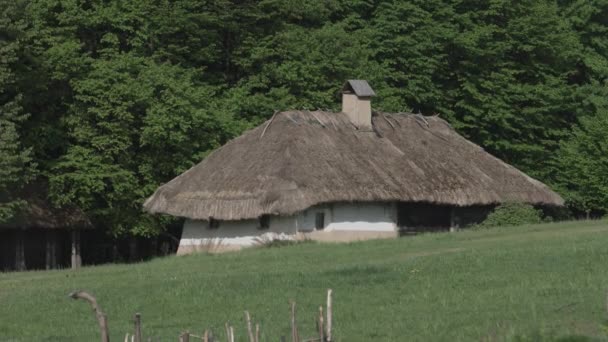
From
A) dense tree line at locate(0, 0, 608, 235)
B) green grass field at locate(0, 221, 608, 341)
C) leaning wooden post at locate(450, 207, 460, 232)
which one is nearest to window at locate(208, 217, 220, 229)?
dense tree line at locate(0, 0, 608, 235)

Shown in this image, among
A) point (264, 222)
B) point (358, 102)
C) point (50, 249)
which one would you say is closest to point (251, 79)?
point (358, 102)

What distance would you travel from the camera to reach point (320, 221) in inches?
1815

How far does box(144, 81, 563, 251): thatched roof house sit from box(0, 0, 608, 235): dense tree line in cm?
224

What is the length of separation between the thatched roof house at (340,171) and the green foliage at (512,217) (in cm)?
86

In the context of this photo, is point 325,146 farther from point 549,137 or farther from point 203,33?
point 549,137

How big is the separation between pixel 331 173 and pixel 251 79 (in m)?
9.27

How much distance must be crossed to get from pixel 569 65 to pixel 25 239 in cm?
2817

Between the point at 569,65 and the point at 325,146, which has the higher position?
the point at 569,65

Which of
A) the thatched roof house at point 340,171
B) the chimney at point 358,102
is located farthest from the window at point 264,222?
the chimney at point 358,102

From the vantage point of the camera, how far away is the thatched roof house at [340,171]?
45.4 meters

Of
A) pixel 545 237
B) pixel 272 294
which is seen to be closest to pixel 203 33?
pixel 545 237

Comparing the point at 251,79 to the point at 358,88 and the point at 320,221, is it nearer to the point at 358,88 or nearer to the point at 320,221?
the point at 358,88

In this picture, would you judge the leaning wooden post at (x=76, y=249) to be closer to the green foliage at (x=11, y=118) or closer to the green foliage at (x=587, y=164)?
the green foliage at (x=11, y=118)

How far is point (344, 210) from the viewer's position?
4656 cm
